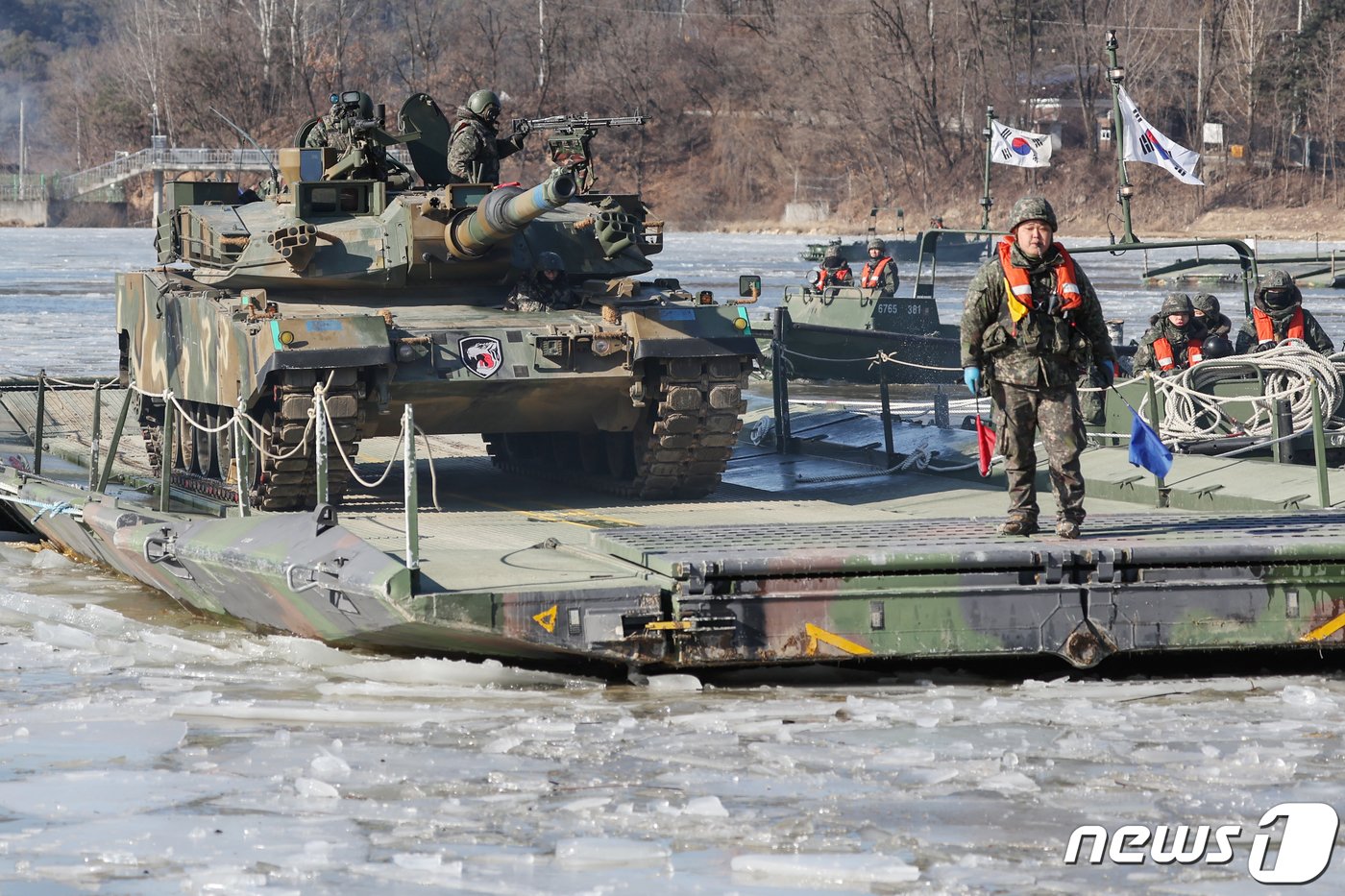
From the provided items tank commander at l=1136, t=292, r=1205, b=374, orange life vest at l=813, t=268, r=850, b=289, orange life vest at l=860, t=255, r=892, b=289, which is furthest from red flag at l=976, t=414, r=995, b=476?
orange life vest at l=813, t=268, r=850, b=289

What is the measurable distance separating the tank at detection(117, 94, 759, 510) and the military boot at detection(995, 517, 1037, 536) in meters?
3.42

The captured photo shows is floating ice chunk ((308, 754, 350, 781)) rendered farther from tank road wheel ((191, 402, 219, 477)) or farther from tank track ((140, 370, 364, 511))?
tank road wheel ((191, 402, 219, 477))

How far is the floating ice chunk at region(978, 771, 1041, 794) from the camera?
7961 mm

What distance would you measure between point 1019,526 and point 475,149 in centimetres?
612

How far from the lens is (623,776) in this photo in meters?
8.18

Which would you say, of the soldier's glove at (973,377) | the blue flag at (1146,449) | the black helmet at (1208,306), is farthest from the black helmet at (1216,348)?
the soldier's glove at (973,377)

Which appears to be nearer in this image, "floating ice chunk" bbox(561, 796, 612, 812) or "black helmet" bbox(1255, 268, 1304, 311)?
"floating ice chunk" bbox(561, 796, 612, 812)

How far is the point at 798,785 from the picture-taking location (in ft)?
26.3

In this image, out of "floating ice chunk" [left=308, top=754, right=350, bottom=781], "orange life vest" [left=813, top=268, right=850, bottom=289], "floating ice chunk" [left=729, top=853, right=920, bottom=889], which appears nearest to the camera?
"floating ice chunk" [left=729, top=853, right=920, bottom=889]

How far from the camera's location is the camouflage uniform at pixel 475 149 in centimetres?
1478

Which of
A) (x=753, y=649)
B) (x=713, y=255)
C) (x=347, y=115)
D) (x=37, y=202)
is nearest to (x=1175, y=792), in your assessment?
(x=753, y=649)

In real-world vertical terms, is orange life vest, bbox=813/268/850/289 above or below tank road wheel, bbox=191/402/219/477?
above

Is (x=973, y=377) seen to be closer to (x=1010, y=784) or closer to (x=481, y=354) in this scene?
(x=1010, y=784)

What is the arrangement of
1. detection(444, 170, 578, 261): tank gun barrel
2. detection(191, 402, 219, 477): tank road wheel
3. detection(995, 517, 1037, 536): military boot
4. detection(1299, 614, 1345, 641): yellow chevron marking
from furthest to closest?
1. detection(191, 402, 219, 477): tank road wheel
2. detection(444, 170, 578, 261): tank gun barrel
3. detection(995, 517, 1037, 536): military boot
4. detection(1299, 614, 1345, 641): yellow chevron marking
